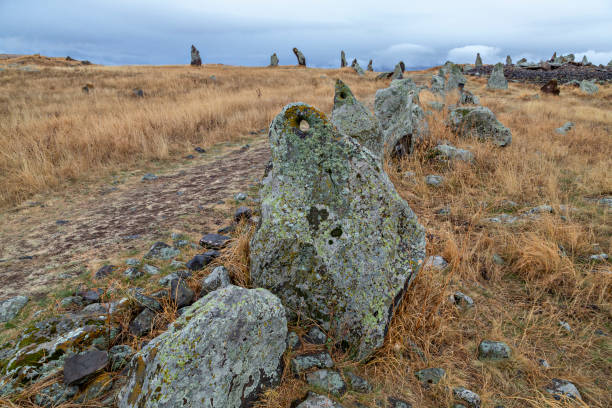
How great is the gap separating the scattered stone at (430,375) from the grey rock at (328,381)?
597 mm

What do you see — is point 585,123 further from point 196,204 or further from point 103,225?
point 103,225

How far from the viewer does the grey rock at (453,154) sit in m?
6.73

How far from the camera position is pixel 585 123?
11.4 meters

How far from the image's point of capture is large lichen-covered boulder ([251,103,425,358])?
93.1 inches

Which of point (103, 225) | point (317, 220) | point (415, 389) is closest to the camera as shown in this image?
point (415, 389)

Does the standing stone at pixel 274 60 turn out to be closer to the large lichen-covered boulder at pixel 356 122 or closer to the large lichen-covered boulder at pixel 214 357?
the large lichen-covered boulder at pixel 356 122

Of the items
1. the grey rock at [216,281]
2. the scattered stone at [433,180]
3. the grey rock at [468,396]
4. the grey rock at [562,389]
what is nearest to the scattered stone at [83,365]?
the grey rock at [216,281]

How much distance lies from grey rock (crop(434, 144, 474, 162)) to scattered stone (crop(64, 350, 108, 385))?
6.85m

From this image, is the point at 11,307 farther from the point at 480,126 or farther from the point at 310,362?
the point at 480,126

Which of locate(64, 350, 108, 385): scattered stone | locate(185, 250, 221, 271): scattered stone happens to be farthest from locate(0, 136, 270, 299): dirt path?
locate(64, 350, 108, 385): scattered stone

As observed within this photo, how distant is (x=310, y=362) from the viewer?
2227 mm

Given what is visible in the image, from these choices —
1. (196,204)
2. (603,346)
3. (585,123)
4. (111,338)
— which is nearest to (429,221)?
(603,346)

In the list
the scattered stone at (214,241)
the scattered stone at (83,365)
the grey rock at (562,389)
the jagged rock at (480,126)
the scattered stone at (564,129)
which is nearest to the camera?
the scattered stone at (83,365)

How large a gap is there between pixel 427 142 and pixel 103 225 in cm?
691
